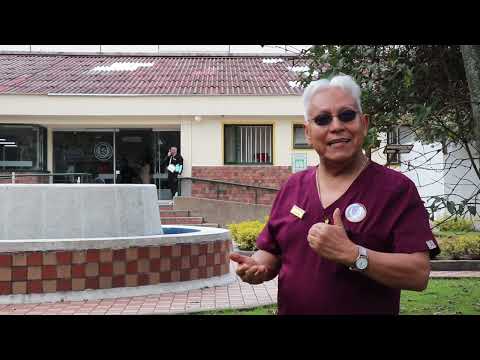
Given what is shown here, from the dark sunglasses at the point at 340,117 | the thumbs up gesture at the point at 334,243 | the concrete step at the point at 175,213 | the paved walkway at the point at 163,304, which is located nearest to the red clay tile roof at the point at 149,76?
the concrete step at the point at 175,213

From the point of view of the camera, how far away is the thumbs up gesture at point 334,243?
2.03 m

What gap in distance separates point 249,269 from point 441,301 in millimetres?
6233

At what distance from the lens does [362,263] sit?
2035 millimetres

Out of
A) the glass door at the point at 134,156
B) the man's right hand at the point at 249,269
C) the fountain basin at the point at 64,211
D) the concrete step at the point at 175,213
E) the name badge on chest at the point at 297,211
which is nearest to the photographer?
the name badge on chest at the point at 297,211

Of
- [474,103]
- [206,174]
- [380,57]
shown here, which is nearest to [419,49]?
[380,57]

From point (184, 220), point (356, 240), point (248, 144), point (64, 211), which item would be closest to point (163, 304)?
point (64, 211)

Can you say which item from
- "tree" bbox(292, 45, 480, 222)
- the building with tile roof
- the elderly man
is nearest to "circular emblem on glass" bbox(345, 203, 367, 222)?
the elderly man

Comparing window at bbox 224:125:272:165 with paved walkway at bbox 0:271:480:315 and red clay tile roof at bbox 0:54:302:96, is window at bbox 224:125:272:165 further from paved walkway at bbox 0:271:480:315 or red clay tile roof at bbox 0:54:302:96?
paved walkway at bbox 0:271:480:315

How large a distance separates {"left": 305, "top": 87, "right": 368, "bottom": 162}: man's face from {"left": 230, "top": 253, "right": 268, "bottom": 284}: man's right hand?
50 cm

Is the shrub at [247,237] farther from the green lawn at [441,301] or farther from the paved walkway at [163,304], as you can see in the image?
the green lawn at [441,301]

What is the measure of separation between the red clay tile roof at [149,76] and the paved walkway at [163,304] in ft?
42.7

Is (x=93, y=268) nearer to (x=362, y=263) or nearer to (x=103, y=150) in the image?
(x=362, y=263)

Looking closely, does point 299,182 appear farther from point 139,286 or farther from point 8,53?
point 8,53

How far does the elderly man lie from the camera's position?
2062 millimetres
